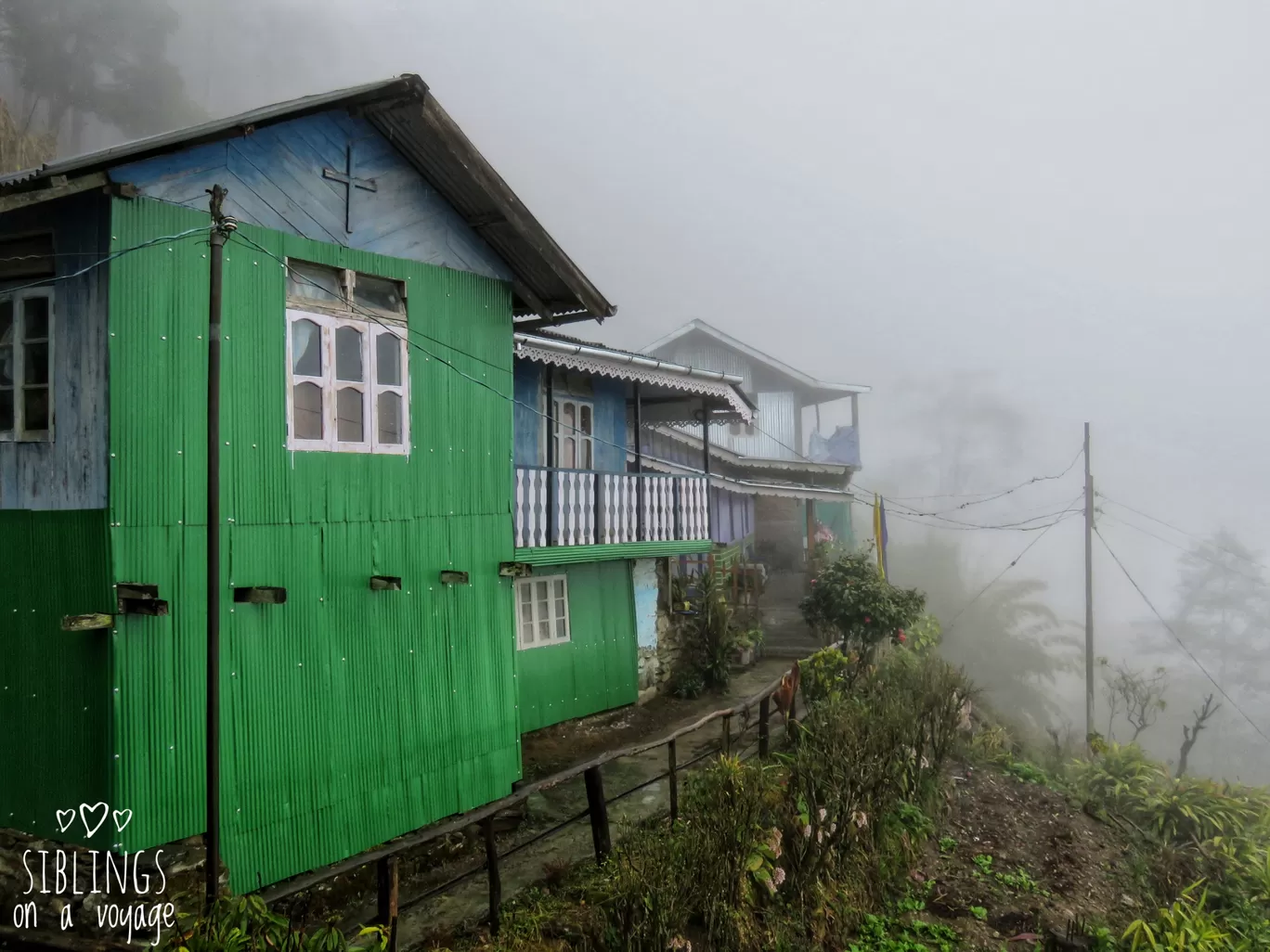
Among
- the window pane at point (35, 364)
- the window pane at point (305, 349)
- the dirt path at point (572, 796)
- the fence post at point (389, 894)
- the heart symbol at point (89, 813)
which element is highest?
the window pane at point (305, 349)

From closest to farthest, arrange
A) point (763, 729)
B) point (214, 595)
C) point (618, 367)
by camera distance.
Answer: point (214, 595), point (763, 729), point (618, 367)

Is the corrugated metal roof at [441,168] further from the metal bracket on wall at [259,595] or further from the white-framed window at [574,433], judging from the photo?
the white-framed window at [574,433]

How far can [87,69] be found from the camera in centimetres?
3019

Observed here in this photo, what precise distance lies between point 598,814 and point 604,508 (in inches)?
181

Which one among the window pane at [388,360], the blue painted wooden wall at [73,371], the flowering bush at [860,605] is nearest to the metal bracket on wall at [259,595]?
the blue painted wooden wall at [73,371]

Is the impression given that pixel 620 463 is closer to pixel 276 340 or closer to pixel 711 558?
pixel 711 558

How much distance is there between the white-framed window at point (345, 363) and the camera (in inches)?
263

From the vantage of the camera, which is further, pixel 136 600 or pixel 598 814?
pixel 598 814

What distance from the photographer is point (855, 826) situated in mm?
7766

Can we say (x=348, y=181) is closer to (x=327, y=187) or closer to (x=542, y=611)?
(x=327, y=187)

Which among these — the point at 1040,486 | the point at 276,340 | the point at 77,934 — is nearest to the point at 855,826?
the point at 77,934

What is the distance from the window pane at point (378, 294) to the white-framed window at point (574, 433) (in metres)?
4.72

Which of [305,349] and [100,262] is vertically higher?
[100,262]

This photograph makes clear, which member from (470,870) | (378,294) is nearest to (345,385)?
(378,294)
